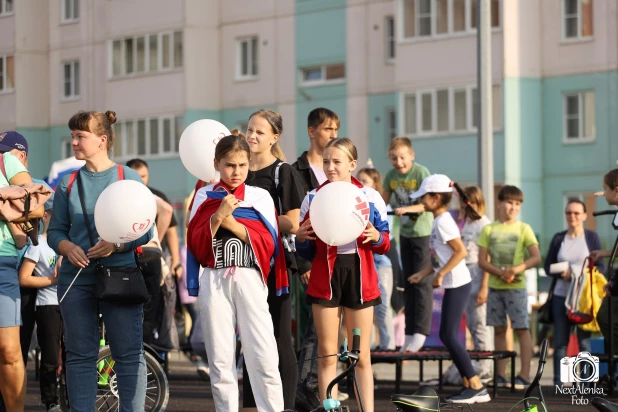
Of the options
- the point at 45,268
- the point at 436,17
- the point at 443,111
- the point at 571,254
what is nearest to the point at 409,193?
the point at 571,254

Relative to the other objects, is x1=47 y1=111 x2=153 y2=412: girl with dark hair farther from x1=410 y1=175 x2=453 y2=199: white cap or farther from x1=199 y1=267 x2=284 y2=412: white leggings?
x1=410 y1=175 x2=453 y2=199: white cap

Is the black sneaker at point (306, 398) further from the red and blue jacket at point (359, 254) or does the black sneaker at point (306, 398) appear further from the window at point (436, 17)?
the window at point (436, 17)

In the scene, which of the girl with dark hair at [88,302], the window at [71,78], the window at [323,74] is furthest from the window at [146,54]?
the girl with dark hair at [88,302]

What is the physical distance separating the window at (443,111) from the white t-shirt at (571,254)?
2655 cm

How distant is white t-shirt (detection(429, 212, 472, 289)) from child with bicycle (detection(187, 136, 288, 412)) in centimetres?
367

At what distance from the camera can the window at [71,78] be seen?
55.2 meters

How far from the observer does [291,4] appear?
47.0 meters

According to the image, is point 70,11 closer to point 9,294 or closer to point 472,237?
point 472,237

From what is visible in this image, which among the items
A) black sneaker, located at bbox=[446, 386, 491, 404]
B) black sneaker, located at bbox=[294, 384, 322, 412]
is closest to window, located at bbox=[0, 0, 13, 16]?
black sneaker, located at bbox=[446, 386, 491, 404]

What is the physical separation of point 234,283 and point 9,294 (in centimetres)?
152

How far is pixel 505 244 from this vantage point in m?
14.6

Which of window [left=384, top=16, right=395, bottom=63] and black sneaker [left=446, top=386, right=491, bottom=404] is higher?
window [left=384, top=16, right=395, bottom=63]

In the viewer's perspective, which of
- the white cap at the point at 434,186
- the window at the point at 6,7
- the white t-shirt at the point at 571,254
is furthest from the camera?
the window at the point at 6,7

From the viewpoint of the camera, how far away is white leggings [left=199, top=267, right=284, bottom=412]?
928cm
